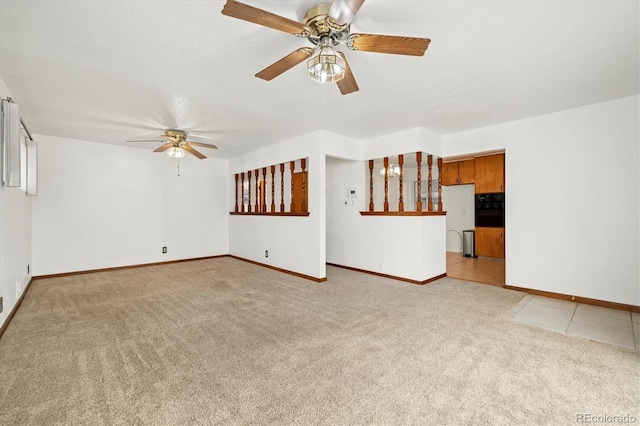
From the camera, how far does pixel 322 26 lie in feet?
6.35

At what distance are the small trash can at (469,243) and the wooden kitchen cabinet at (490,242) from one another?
18cm

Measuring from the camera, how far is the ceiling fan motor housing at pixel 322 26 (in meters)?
1.86

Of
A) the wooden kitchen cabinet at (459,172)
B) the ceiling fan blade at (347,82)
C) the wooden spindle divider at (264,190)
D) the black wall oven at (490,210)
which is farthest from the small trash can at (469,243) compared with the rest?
the ceiling fan blade at (347,82)

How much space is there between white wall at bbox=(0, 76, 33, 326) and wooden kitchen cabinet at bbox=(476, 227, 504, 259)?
8.34 m

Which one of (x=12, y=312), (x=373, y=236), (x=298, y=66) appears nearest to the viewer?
(x=298, y=66)

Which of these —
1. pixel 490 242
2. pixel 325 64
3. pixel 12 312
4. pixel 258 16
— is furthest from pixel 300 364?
pixel 490 242

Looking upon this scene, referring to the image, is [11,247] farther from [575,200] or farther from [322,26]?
[575,200]

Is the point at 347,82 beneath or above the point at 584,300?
above

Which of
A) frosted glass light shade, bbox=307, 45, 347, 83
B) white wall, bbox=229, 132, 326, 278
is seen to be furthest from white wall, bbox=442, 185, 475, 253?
frosted glass light shade, bbox=307, 45, 347, 83

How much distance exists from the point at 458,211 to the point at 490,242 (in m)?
1.34

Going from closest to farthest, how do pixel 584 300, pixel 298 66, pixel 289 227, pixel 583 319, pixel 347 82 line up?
pixel 347 82, pixel 298 66, pixel 583 319, pixel 584 300, pixel 289 227

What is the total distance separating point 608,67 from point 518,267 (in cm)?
271

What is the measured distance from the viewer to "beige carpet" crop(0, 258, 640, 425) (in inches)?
68.7

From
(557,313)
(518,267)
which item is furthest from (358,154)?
(557,313)
